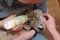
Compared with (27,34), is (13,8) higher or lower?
higher

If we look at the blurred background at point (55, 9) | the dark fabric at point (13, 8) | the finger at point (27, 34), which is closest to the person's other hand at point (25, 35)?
the finger at point (27, 34)

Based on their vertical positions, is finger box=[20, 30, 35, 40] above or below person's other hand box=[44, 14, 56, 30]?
below

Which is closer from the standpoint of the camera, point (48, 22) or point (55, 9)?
point (48, 22)

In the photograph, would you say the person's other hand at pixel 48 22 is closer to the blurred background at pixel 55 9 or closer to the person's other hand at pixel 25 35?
the person's other hand at pixel 25 35

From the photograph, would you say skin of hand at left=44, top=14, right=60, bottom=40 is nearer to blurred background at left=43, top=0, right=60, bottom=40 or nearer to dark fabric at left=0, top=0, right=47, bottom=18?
dark fabric at left=0, top=0, right=47, bottom=18

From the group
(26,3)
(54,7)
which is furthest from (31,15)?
(54,7)

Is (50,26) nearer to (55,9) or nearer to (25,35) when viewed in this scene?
(25,35)

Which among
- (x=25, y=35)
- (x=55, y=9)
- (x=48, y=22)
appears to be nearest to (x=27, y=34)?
(x=25, y=35)

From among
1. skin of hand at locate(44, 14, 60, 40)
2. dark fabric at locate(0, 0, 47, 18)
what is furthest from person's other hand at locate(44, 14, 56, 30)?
dark fabric at locate(0, 0, 47, 18)

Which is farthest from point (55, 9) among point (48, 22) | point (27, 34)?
point (27, 34)

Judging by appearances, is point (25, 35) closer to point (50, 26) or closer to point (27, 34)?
point (27, 34)

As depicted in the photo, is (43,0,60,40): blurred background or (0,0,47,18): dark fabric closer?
(0,0,47,18): dark fabric

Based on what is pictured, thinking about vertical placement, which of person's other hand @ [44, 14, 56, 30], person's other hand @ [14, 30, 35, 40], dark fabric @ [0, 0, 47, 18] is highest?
dark fabric @ [0, 0, 47, 18]

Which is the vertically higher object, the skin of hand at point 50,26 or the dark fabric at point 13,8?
the dark fabric at point 13,8
